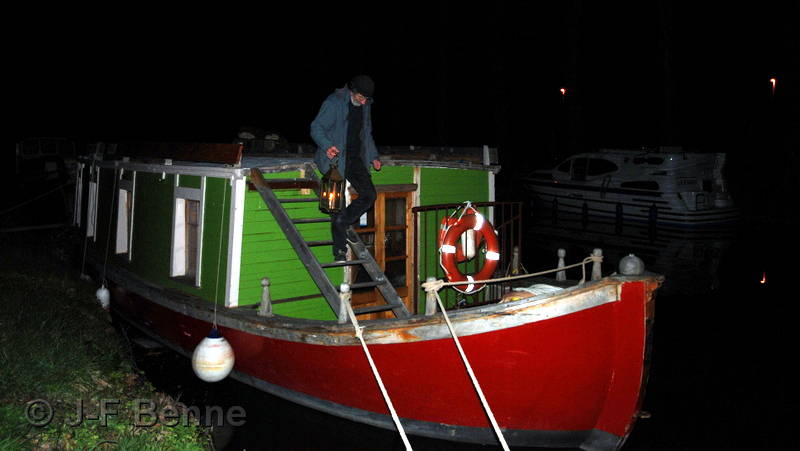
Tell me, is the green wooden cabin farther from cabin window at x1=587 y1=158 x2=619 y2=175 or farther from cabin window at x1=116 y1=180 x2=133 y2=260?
cabin window at x1=587 y1=158 x2=619 y2=175

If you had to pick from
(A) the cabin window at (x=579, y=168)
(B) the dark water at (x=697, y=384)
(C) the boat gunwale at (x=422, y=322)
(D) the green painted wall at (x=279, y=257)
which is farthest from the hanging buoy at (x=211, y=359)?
(A) the cabin window at (x=579, y=168)

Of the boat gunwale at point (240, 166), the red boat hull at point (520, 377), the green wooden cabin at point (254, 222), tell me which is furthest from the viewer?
the green wooden cabin at point (254, 222)

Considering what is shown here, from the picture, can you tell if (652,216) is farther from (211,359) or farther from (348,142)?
(211,359)

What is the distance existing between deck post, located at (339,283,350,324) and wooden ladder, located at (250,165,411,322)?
353 millimetres

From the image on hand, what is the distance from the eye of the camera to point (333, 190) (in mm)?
6750

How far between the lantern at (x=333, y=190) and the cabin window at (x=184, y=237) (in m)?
2.20

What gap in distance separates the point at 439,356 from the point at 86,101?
148 ft

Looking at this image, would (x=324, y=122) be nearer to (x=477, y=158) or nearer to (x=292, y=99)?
(x=477, y=158)

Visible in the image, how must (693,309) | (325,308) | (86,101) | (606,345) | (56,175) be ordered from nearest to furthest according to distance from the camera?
1. (606,345)
2. (325,308)
3. (693,309)
4. (56,175)
5. (86,101)

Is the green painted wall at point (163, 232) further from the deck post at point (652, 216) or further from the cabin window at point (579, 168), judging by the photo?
the cabin window at point (579, 168)

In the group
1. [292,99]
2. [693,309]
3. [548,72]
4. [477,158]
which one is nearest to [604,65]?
[548,72]

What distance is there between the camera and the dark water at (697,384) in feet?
22.4

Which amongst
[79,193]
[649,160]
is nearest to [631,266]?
[79,193]

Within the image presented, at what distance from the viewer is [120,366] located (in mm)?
7020
